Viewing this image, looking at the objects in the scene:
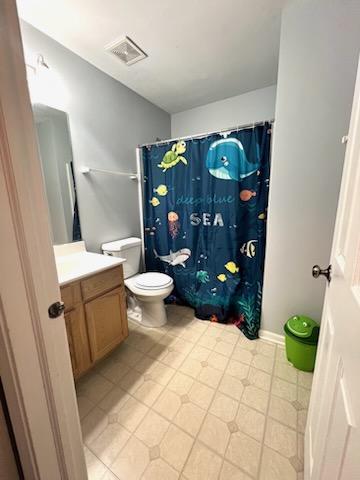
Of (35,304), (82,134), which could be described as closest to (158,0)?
(82,134)

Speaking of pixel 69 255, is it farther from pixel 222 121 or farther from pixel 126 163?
pixel 222 121

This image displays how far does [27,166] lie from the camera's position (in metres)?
0.52

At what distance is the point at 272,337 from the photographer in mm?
1767

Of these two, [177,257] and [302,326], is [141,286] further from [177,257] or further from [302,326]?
[302,326]

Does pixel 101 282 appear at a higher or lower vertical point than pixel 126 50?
lower

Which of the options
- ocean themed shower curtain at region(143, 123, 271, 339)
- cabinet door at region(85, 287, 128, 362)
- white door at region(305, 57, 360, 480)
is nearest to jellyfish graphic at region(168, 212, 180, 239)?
ocean themed shower curtain at region(143, 123, 271, 339)

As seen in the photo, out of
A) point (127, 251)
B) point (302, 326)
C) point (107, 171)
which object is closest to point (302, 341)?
point (302, 326)

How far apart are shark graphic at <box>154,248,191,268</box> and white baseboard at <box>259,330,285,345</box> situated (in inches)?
38.3

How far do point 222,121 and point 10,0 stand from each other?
7.86ft

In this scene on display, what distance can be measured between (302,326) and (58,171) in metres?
2.16

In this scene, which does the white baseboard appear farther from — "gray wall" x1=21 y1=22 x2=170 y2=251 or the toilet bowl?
"gray wall" x1=21 y1=22 x2=170 y2=251

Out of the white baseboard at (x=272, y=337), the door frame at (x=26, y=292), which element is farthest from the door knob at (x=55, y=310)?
the white baseboard at (x=272, y=337)

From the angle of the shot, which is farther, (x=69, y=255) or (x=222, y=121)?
(x=222, y=121)

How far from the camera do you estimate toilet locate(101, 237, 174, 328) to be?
6.02 ft
